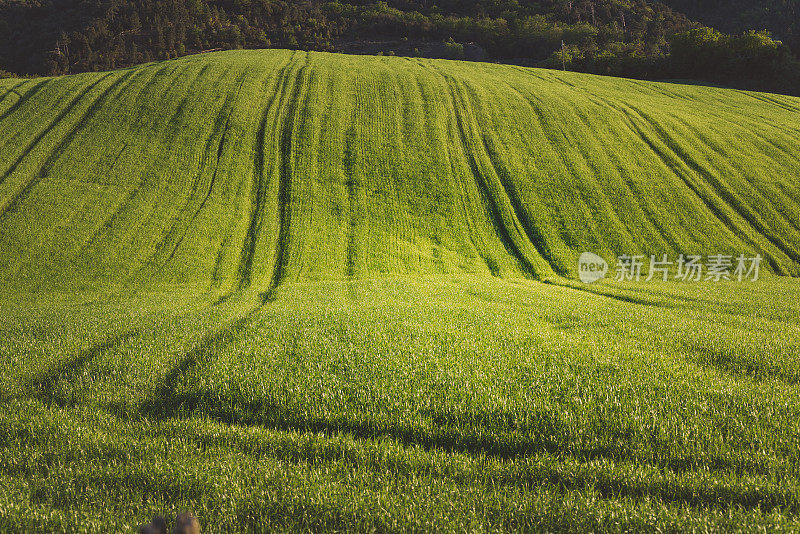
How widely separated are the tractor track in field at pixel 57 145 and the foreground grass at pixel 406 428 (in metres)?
34.3

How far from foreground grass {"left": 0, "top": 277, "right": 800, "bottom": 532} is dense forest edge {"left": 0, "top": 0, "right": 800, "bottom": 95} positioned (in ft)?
337

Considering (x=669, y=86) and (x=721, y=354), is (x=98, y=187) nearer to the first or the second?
(x=721, y=354)

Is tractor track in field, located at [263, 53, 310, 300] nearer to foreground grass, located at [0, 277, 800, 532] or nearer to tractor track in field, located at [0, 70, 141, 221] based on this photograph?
foreground grass, located at [0, 277, 800, 532]

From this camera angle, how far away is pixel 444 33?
119m

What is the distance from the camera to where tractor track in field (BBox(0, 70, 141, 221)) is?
37.4 m

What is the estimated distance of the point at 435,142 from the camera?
4997 cm

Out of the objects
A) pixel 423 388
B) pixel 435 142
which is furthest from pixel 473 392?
pixel 435 142

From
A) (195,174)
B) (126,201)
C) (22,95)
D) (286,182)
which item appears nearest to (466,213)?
(286,182)

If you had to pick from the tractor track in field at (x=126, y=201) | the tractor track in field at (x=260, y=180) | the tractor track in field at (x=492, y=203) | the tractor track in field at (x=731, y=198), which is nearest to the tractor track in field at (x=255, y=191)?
the tractor track in field at (x=260, y=180)

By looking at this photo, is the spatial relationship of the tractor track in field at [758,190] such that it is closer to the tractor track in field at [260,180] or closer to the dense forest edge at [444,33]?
the dense forest edge at [444,33]

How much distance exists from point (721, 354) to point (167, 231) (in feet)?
131

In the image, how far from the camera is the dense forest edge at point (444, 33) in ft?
285

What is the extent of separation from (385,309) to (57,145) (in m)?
50.6

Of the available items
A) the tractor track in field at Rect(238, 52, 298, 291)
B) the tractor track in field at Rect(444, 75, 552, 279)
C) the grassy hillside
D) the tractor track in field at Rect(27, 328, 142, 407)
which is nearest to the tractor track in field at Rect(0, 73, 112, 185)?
the grassy hillside
